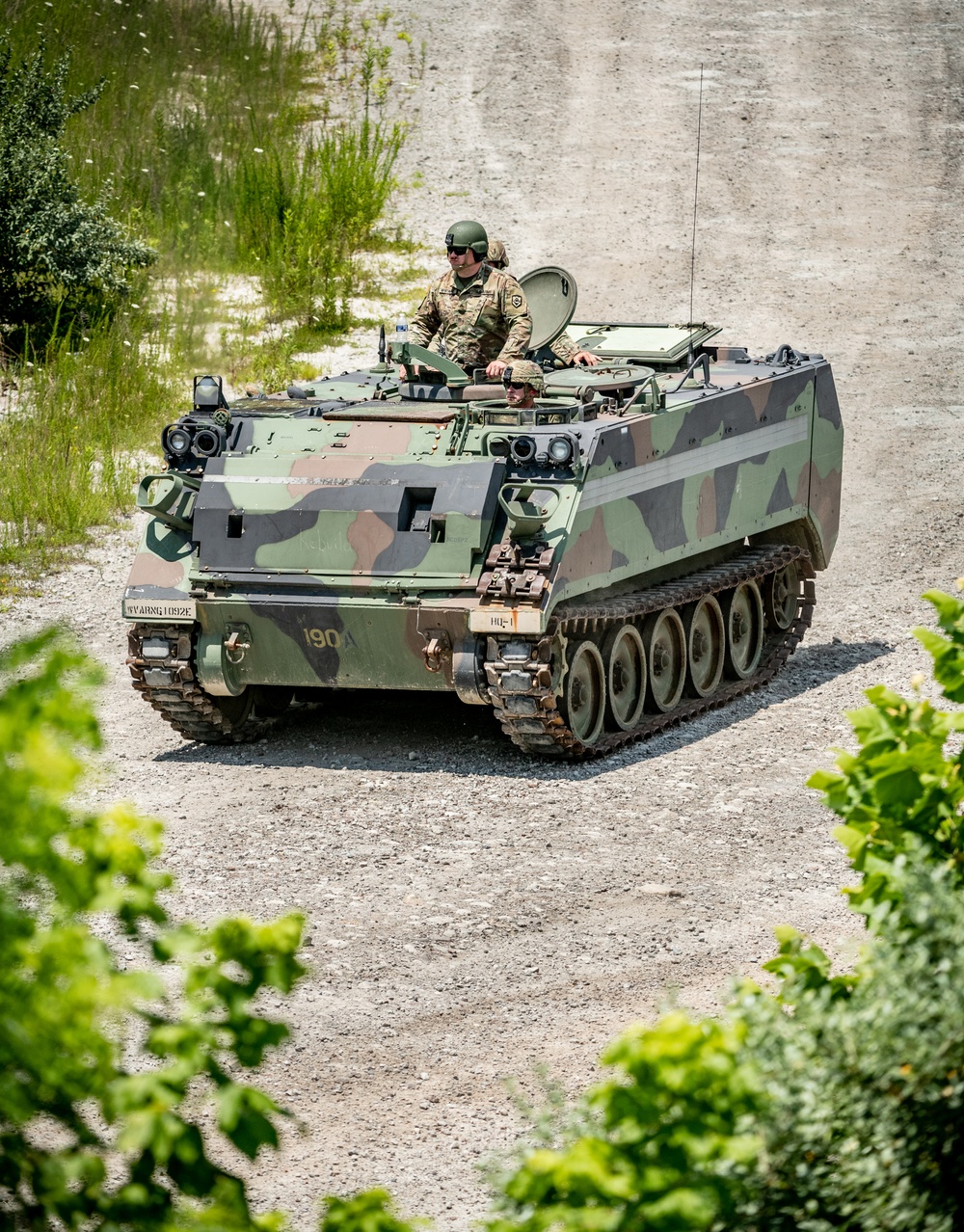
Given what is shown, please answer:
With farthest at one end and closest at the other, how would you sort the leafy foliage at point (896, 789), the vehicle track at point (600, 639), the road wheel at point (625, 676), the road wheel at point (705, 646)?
1. the road wheel at point (705, 646)
2. the road wheel at point (625, 676)
3. the vehicle track at point (600, 639)
4. the leafy foliage at point (896, 789)

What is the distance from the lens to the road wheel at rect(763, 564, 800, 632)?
13.7 meters

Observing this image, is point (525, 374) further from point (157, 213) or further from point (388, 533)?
point (157, 213)

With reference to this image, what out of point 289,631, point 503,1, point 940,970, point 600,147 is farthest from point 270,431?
point 503,1

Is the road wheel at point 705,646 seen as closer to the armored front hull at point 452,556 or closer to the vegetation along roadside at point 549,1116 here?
the armored front hull at point 452,556

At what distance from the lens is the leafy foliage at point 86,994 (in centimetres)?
305

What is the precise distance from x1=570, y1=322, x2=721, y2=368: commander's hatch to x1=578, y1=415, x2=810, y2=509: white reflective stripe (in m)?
0.89

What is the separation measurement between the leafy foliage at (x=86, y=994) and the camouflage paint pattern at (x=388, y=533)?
682 cm

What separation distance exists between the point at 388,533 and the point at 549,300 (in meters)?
3.41

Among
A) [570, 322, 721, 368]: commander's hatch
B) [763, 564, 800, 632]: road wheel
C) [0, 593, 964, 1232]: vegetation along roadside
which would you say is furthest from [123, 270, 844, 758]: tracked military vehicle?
[0, 593, 964, 1232]: vegetation along roadside

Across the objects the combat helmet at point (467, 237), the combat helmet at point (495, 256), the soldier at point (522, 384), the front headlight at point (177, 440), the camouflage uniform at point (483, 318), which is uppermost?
the combat helmet at point (467, 237)

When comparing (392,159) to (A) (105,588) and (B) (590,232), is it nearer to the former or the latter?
(B) (590,232)

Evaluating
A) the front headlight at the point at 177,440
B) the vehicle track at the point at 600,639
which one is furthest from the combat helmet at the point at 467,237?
the vehicle track at the point at 600,639

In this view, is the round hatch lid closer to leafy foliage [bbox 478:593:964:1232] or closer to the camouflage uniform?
the camouflage uniform

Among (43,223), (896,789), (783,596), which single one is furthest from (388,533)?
(43,223)
